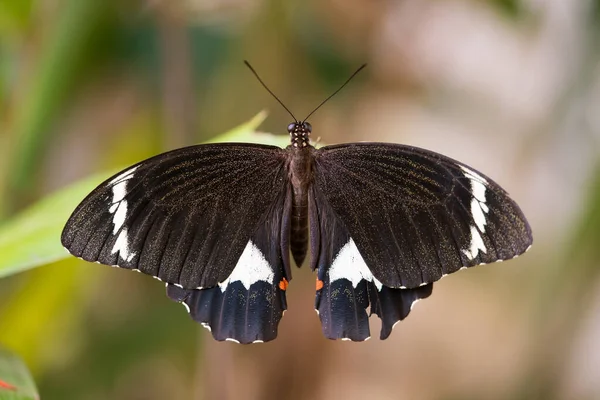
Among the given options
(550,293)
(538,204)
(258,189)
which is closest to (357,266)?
(258,189)

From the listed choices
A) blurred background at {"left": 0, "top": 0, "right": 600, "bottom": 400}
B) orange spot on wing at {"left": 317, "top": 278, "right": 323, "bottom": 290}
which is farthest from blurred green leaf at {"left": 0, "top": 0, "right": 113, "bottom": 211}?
Answer: orange spot on wing at {"left": 317, "top": 278, "right": 323, "bottom": 290}

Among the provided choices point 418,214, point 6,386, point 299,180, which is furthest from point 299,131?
point 6,386

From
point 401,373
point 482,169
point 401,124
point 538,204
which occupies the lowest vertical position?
point 401,373

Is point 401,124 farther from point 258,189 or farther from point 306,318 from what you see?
point 258,189

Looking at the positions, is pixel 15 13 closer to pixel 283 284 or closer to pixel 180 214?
pixel 180 214

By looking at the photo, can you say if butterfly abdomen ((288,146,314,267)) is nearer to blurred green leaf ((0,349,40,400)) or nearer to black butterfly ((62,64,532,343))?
black butterfly ((62,64,532,343))

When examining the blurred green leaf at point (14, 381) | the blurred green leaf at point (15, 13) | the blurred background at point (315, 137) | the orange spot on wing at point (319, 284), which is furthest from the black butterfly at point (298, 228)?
the blurred green leaf at point (15, 13)
